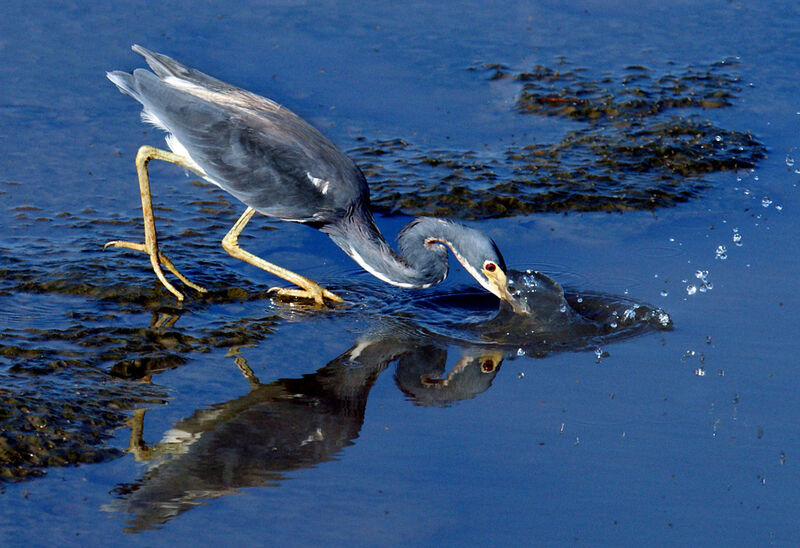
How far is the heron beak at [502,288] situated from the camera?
6891 mm

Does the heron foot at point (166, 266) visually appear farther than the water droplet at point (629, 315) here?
Yes

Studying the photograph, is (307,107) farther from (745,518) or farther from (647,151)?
(745,518)

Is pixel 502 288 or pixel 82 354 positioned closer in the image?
pixel 82 354

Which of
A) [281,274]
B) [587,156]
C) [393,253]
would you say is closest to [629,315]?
[393,253]

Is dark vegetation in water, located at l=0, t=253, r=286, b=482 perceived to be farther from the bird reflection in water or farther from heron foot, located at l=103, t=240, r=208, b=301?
the bird reflection in water

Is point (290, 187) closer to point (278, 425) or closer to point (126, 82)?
point (126, 82)

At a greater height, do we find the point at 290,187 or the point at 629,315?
the point at 290,187

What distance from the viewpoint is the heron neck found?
7.06 m

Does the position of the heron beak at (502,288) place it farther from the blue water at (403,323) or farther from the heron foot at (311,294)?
the heron foot at (311,294)

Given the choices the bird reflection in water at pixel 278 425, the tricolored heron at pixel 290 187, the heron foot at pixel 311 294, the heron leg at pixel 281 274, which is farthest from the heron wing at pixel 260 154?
the bird reflection in water at pixel 278 425

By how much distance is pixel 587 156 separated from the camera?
9180 mm

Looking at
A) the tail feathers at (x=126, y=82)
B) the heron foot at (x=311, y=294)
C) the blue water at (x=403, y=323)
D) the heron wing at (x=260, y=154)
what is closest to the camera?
the blue water at (x=403, y=323)

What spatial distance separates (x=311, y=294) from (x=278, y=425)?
1.50m

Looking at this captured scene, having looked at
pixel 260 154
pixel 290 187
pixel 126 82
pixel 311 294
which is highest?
pixel 126 82
